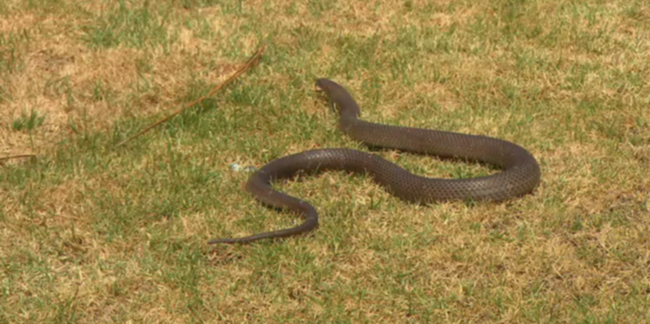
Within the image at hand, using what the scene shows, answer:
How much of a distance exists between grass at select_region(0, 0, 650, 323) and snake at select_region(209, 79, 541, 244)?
78mm

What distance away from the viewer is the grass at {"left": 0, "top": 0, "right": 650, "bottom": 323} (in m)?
4.27

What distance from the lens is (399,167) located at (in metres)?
5.43

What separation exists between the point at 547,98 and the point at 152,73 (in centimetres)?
332

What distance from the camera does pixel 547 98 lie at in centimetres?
666

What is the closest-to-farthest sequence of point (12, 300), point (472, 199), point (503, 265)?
point (12, 300)
point (503, 265)
point (472, 199)

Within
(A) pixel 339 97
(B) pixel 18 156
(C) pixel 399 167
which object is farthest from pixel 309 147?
(B) pixel 18 156

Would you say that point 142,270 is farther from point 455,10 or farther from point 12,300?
point 455,10

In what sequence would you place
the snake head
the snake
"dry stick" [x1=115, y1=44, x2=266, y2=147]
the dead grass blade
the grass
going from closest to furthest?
the grass, the snake, the dead grass blade, "dry stick" [x1=115, y1=44, x2=266, y2=147], the snake head

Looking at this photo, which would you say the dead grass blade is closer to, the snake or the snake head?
the snake

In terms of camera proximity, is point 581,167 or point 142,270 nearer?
point 142,270

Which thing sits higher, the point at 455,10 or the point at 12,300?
the point at 455,10

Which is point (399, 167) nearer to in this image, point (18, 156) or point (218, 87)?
point (218, 87)

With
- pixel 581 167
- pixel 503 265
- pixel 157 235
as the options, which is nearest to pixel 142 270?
pixel 157 235

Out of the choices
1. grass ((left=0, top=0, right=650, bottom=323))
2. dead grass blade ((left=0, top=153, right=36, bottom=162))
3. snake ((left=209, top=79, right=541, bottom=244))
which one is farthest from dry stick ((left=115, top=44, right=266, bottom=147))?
snake ((left=209, top=79, right=541, bottom=244))
